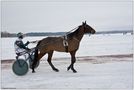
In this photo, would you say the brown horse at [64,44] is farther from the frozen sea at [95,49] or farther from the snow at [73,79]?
the frozen sea at [95,49]

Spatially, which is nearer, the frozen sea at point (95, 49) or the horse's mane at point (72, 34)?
the horse's mane at point (72, 34)

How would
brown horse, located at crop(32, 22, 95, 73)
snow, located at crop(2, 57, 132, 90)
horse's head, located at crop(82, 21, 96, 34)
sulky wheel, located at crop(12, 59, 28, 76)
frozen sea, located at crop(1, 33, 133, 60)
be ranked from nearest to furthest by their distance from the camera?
1. snow, located at crop(2, 57, 132, 90)
2. sulky wheel, located at crop(12, 59, 28, 76)
3. brown horse, located at crop(32, 22, 95, 73)
4. horse's head, located at crop(82, 21, 96, 34)
5. frozen sea, located at crop(1, 33, 133, 60)

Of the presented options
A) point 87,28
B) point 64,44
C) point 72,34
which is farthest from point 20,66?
point 87,28

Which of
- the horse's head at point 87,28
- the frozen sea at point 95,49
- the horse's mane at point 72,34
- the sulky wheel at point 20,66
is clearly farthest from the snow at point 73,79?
the frozen sea at point 95,49

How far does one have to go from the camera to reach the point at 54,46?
937cm

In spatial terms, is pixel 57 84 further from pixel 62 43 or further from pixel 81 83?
pixel 62 43

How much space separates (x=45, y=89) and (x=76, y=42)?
9.90 ft

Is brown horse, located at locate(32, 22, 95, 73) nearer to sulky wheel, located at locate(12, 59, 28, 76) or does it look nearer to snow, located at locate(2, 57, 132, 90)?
snow, located at locate(2, 57, 132, 90)

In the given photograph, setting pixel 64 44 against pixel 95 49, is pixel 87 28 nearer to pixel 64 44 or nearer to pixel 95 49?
pixel 64 44

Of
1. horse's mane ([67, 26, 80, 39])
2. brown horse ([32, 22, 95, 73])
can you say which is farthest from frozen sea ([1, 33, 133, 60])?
horse's mane ([67, 26, 80, 39])

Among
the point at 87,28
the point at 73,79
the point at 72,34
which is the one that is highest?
the point at 87,28

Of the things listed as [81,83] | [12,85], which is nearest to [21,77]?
[12,85]

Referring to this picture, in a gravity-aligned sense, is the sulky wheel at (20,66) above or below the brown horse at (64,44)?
below

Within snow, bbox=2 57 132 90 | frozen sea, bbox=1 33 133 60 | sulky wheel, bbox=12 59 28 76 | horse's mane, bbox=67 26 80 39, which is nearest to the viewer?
snow, bbox=2 57 132 90
